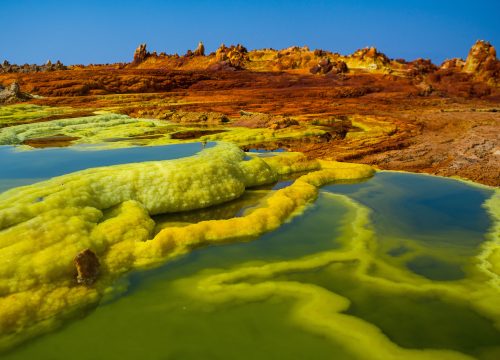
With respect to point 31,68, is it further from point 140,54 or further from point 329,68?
point 329,68

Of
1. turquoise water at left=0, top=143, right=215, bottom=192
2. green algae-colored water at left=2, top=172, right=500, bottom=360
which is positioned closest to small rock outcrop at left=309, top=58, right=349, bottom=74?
turquoise water at left=0, top=143, right=215, bottom=192

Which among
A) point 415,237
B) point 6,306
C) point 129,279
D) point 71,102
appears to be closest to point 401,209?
point 415,237

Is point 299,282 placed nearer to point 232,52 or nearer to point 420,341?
point 420,341

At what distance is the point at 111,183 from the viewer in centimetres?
835

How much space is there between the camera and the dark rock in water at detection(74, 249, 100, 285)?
17.7ft

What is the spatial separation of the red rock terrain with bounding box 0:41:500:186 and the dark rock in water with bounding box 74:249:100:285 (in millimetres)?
9951

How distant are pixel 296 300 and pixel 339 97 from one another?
3754 cm

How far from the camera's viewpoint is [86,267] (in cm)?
548

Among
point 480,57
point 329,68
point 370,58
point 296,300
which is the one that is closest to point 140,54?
point 329,68

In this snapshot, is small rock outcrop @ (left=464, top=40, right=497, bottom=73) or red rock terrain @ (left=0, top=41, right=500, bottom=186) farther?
small rock outcrop @ (left=464, top=40, right=497, bottom=73)

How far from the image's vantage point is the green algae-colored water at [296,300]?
4359mm

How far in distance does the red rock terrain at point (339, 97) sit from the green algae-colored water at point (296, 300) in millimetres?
5780

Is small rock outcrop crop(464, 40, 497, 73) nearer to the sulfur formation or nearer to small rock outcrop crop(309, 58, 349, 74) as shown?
small rock outcrop crop(309, 58, 349, 74)

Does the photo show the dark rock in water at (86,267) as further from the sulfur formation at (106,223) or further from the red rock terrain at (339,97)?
the red rock terrain at (339,97)
